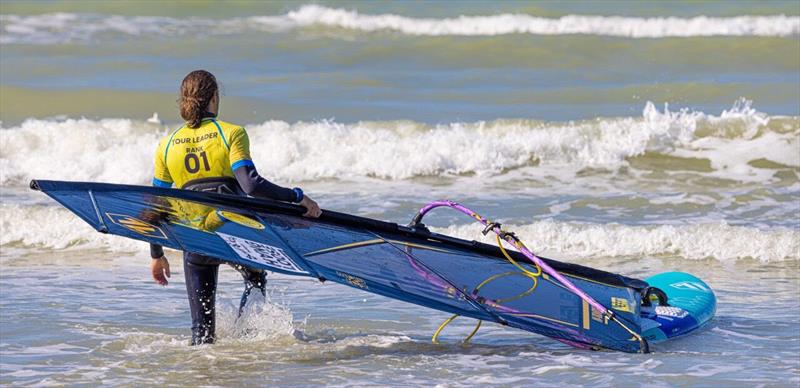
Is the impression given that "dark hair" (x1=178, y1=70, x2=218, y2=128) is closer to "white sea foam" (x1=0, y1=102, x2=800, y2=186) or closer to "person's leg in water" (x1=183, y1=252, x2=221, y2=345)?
"person's leg in water" (x1=183, y1=252, x2=221, y2=345)

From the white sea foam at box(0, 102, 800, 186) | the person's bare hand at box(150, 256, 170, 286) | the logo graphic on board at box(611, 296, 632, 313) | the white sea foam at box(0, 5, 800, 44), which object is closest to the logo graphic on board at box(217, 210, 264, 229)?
the person's bare hand at box(150, 256, 170, 286)

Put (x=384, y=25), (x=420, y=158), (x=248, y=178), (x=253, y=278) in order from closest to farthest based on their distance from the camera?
(x=248, y=178) → (x=253, y=278) → (x=420, y=158) → (x=384, y=25)

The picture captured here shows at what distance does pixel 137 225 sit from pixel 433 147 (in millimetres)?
7958

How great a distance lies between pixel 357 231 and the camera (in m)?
5.70

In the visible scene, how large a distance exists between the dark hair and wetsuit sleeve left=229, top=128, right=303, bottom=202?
0.21m

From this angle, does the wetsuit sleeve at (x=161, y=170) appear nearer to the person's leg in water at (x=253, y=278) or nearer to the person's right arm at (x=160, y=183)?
the person's right arm at (x=160, y=183)

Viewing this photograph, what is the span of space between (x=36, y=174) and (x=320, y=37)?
10014 mm

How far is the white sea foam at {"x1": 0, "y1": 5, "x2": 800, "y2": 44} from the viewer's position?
21.7m

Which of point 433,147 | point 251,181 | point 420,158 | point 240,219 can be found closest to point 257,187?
point 251,181

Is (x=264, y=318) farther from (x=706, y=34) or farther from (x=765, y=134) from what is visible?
(x=706, y=34)

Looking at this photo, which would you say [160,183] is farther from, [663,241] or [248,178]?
[663,241]

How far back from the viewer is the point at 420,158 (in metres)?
12.9

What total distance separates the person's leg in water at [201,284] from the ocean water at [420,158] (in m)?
0.22

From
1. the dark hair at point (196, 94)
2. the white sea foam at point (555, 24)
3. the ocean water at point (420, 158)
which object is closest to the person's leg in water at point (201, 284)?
the ocean water at point (420, 158)
